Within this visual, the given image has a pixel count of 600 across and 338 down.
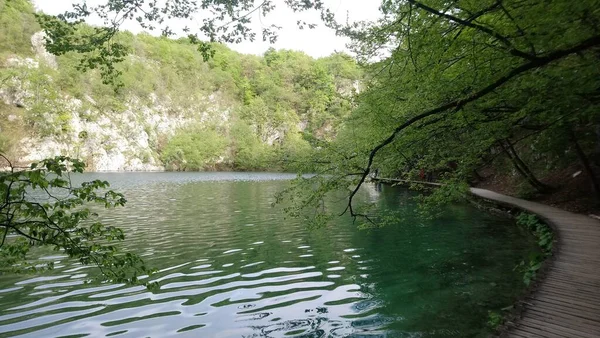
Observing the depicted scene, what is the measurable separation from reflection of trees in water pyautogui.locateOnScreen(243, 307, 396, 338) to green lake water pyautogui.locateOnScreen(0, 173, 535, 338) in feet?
0.05

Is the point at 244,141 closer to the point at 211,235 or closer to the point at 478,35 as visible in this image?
the point at 211,235

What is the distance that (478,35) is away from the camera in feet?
19.3

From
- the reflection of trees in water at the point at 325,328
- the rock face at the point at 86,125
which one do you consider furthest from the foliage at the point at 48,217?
the rock face at the point at 86,125

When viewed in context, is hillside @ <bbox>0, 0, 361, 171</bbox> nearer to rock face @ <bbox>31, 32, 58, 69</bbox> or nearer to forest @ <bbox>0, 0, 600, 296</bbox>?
rock face @ <bbox>31, 32, 58, 69</bbox>

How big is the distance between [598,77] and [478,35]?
181 centimetres

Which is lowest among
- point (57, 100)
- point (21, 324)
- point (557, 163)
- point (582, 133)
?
point (21, 324)

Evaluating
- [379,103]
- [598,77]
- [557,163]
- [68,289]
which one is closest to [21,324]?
[68,289]

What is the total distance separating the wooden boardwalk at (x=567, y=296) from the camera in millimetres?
4570

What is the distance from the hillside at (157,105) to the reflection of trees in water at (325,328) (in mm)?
34312

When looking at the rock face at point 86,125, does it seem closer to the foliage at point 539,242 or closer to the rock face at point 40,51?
the rock face at point 40,51

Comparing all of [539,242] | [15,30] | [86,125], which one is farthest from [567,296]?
[15,30]

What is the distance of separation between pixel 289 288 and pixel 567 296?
4826 mm

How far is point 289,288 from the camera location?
24.6ft

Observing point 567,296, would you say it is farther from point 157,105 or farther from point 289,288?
point 157,105
